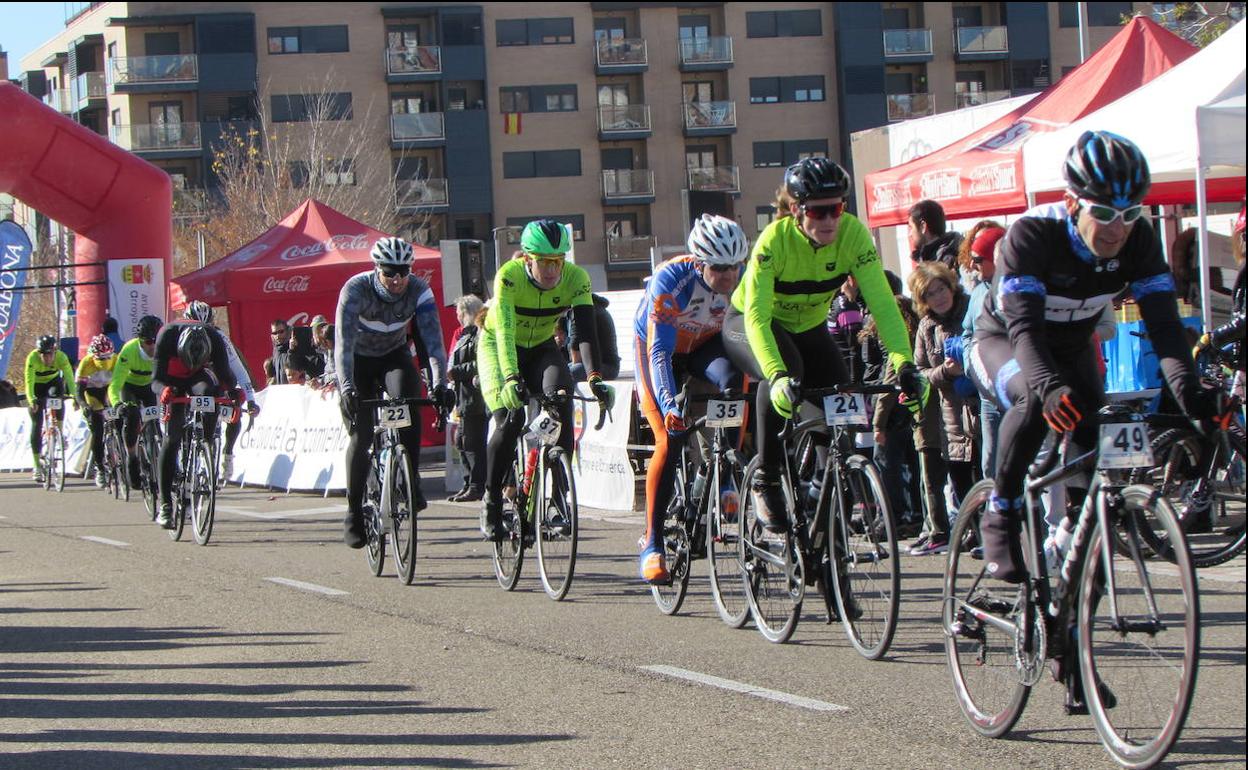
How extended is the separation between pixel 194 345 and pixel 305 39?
59945 mm

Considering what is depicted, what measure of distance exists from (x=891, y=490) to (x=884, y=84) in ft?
207

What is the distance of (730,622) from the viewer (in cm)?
776

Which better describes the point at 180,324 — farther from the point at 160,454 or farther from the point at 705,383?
the point at 705,383

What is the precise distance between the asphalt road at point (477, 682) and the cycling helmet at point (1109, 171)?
1.71 m

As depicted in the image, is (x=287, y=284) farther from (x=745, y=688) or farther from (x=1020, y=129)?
(x=745, y=688)

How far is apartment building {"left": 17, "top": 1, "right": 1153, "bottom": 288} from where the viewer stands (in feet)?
230

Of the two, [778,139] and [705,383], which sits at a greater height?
[778,139]

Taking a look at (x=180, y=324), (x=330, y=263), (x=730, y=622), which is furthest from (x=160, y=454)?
(x=330, y=263)

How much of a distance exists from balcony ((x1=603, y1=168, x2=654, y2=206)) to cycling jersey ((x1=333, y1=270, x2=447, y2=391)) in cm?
6187

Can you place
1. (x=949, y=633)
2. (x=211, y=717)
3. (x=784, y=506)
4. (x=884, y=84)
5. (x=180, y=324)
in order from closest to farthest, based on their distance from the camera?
(x=949, y=633), (x=211, y=717), (x=784, y=506), (x=180, y=324), (x=884, y=84)

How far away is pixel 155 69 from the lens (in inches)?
2751

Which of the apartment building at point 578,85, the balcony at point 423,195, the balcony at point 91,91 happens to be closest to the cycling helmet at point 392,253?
the apartment building at point 578,85

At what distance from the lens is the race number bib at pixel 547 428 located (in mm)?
8781

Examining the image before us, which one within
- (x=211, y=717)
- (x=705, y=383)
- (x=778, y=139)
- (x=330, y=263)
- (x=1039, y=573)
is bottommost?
(x=211, y=717)
